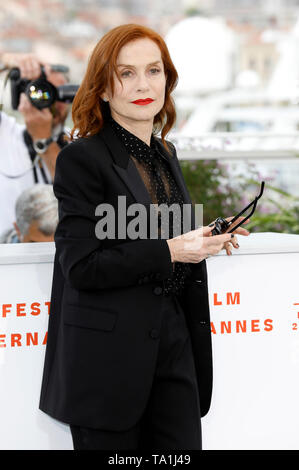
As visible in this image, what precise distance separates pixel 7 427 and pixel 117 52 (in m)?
0.94

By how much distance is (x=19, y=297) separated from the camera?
176cm

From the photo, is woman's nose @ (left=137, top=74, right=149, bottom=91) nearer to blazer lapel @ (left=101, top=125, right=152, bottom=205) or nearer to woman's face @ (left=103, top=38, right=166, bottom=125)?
woman's face @ (left=103, top=38, right=166, bottom=125)

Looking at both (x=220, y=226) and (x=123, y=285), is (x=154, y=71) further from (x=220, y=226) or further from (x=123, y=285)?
(x=123, y=285)

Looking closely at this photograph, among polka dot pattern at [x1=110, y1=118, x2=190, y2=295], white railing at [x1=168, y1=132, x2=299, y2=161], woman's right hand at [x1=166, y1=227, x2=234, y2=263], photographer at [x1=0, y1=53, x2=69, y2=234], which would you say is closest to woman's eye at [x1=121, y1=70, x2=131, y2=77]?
polka dot pattern at [x1=110, y1=118, x2=190, y2=295]

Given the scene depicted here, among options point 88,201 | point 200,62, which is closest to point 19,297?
point 88,201

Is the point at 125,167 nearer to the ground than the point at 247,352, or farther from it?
farther from it

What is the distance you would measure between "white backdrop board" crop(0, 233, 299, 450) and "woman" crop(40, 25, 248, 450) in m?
0.23

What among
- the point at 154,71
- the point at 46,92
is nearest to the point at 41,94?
the point at 46,92

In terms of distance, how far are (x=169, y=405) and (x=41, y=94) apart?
145 centimetres

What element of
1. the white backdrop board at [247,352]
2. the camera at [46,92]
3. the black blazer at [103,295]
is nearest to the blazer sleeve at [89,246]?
the black blazer at [103,295]

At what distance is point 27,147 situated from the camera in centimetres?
314

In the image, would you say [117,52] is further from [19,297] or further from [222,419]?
[222,419]

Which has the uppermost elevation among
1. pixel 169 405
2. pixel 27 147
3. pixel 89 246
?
pixel 27 147

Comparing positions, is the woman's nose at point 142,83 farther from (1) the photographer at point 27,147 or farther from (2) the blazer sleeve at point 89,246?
(1) the photographer at point 27,147
